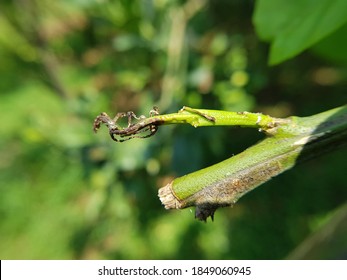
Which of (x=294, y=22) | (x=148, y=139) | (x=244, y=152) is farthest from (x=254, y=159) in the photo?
(x=148, y=139)

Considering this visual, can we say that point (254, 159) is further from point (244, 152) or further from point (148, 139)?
point (148, 139)

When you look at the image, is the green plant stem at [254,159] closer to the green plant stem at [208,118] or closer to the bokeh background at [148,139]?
the green plant stem at [208,118]

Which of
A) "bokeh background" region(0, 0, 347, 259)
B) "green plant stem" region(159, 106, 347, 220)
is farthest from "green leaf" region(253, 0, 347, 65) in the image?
"bokeh background" region(0, 0, 347, 259)

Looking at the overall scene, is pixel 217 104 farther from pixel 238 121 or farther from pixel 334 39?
pixel 238 121

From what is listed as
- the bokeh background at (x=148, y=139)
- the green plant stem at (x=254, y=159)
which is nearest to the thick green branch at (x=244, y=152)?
the green plant stem at (x=254, y=159)

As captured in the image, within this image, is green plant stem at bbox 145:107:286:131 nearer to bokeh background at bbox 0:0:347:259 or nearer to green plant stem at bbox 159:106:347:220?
green plant stem at bbox 159:106:347:220

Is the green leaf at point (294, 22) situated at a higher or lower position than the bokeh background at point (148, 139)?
lower
